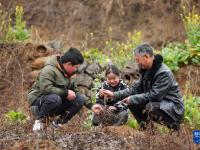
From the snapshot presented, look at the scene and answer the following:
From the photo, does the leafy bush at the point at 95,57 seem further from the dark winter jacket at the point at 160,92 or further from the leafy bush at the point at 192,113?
the dark winter jacket at the point at 160,92

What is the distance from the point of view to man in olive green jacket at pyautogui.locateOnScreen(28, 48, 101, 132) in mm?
7840

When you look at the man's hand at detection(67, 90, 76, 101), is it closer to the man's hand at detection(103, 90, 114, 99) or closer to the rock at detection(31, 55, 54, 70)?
the man's hand at detection(103, 90, 114, 99)

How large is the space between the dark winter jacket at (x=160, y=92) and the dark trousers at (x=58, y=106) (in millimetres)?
Result: 714

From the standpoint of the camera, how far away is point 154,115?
7758 millimetres

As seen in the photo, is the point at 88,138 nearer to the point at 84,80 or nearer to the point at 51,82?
the point at 51,82

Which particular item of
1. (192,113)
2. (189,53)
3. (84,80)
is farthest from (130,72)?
(192,113)

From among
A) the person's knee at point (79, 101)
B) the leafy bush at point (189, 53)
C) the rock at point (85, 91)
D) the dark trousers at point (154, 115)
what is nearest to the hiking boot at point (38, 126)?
the person's knee at point (79, 101)

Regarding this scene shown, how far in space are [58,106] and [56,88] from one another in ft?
0.81

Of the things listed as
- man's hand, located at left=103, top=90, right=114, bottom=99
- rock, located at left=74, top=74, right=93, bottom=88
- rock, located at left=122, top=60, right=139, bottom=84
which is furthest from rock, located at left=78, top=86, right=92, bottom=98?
man's hand, located at left=103, top=90, right=114, bottom=99

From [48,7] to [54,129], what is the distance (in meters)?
9.78

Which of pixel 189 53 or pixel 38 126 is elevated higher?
pixel 189 53

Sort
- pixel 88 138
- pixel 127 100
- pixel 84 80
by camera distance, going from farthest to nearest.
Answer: pixel 84 80, pixel 127 100, pixel 88 138

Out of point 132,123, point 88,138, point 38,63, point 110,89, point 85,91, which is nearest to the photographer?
point 88,138

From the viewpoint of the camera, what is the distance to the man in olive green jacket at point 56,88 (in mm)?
7840
